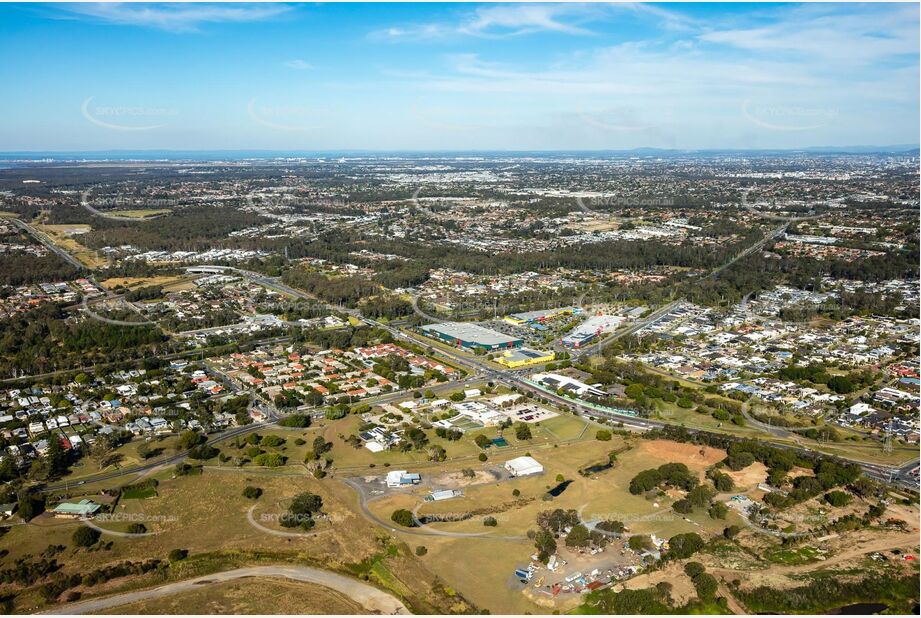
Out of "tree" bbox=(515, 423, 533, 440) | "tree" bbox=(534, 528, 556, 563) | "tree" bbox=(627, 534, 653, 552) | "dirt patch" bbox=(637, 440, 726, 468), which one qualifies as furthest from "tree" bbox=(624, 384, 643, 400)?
"tree" bbox=(534, 528, 556, 563)

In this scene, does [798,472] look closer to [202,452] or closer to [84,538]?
[202,452]

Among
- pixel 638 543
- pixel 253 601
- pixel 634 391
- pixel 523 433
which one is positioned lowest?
pixel 253 601

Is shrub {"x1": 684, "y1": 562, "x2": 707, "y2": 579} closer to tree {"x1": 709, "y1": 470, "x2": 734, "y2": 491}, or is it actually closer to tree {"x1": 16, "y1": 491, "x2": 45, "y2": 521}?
tree {"x1": 709, "y1": 470, "x2": 734, "y2": 491}

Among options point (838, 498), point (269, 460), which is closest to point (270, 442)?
point (269, 460)

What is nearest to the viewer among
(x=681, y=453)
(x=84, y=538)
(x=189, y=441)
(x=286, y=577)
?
(x=286, y=577)

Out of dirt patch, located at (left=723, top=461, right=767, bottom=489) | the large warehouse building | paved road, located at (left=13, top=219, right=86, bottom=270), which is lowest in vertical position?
dirt patch, located at (left=723, top=461, right=767, bottom=489)

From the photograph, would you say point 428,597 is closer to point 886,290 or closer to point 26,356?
point 26,356

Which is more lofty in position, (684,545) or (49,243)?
(49,243)

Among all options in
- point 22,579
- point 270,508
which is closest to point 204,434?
point 270,508
